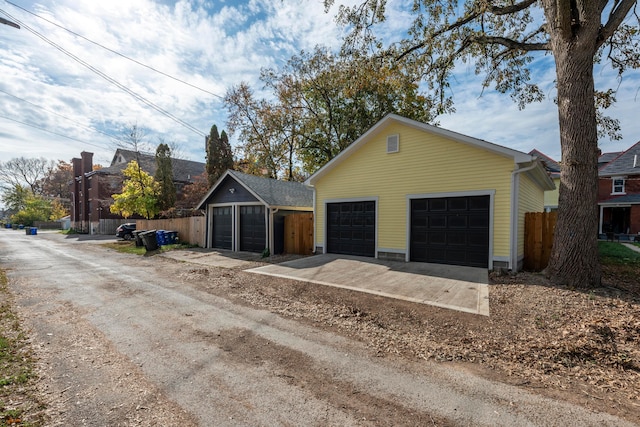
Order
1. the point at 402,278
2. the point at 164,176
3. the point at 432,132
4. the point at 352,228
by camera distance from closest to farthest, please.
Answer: the point at 402,278 → the point at 432,132 → the point at 352,228 → the point at 164,176

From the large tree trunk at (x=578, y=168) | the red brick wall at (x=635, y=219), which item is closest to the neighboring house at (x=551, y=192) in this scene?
the red brick wall at (x=635, y=219)

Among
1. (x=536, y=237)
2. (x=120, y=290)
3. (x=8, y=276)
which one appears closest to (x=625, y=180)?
(x=536, y=237)

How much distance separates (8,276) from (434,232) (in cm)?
1301

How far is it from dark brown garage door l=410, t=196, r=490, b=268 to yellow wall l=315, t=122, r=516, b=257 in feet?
1.01

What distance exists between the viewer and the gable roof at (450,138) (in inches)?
321

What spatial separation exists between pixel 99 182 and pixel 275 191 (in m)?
27.0

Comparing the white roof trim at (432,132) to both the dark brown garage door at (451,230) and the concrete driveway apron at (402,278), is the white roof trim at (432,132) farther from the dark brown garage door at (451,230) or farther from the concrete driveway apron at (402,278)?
the concrete driveway apron at (402,278)

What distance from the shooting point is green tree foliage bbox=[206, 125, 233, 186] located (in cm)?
2539

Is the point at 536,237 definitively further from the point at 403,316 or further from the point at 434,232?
the point at 403,316

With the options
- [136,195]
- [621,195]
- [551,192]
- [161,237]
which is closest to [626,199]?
[621,195]

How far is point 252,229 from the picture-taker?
14367 millimetres

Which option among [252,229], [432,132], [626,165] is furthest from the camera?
[626,165]

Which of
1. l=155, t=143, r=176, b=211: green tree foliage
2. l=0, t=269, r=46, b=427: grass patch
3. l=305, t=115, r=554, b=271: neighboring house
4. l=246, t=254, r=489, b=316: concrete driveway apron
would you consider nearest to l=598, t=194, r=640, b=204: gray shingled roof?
l=305, t=115, r=554, b=271: neighboring house

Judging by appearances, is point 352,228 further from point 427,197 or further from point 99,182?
point 99,182
